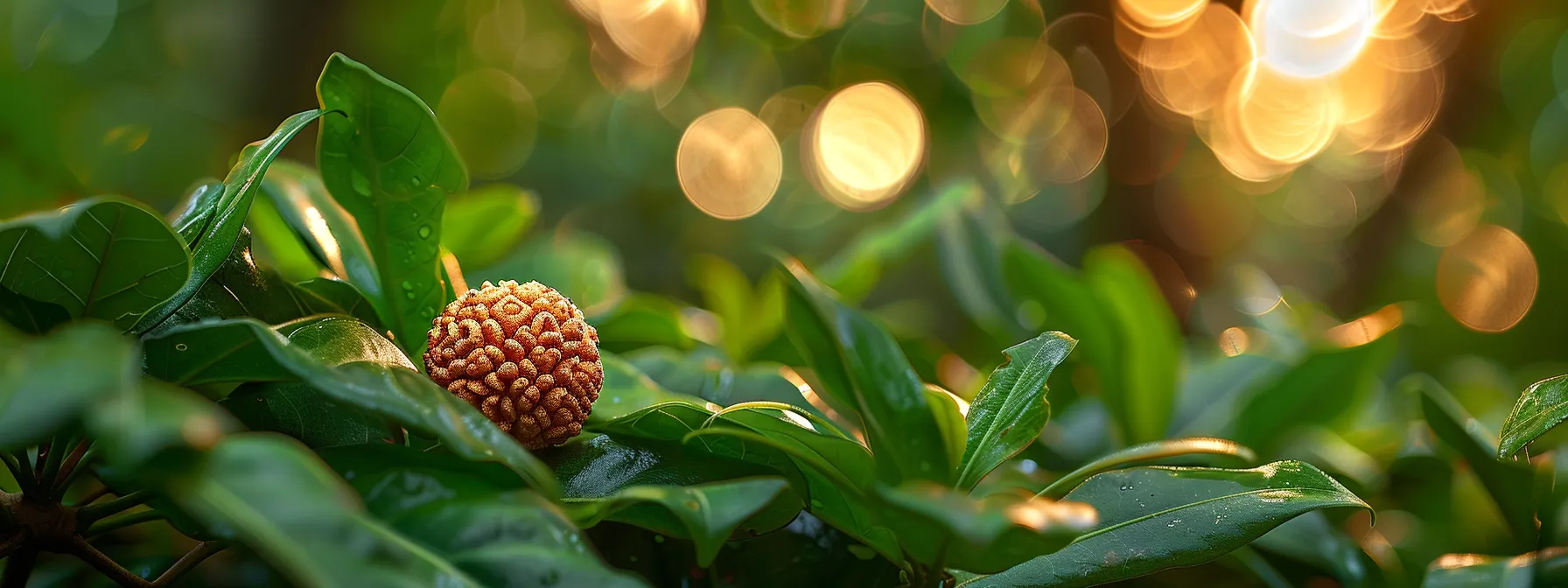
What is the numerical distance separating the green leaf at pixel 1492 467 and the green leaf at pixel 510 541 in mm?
490

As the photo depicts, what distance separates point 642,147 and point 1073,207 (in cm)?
130

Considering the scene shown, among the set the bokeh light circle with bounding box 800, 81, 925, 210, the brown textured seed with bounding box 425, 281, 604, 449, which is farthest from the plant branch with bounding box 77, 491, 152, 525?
the bokeh light circle with bounding box 800, 81, 925, 210

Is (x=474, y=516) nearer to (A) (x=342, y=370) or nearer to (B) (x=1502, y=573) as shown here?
(A) (x=342, y=370)

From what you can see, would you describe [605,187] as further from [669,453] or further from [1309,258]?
[669,453]

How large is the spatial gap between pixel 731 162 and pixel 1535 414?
312 centimetres

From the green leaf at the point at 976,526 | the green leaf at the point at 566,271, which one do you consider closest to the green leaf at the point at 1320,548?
the green leaf at the point at 976,526

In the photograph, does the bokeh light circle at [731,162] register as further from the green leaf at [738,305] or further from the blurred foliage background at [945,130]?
the green leaf at [738,305]

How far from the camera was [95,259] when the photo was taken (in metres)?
0.35

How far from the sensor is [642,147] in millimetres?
2846

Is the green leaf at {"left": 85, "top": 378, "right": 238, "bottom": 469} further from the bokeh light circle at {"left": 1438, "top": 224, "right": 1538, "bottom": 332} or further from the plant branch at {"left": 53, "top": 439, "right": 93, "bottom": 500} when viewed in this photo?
the bokeh light circle at {"left": 1438, "top": 224, "right": 1538, "bottom": 332}

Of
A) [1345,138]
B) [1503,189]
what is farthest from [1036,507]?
[1345,138]

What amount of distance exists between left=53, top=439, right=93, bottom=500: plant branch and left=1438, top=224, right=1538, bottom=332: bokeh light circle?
6.50 ft

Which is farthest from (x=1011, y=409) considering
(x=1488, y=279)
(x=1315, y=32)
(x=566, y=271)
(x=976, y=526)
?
(x=1315, y=32)

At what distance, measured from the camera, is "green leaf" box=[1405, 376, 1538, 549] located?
53cm
